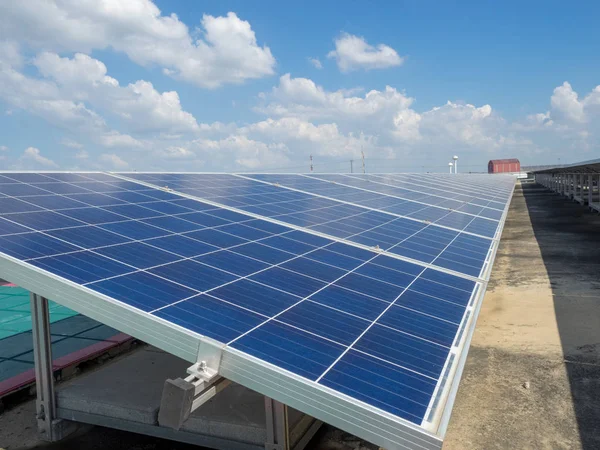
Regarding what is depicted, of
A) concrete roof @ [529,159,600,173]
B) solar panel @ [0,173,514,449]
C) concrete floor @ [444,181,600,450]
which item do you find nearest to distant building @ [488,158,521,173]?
concrete roof @ [529,159,600,173]

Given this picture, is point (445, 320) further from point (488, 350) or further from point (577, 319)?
point (577, 319)

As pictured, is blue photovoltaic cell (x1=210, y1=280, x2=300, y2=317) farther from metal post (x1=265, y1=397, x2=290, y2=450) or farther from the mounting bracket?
metal post (x1=265, y1=397, x2=290, y2=450)

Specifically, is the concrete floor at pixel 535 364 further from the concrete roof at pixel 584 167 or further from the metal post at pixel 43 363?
the concrete roof at pixel 584 167

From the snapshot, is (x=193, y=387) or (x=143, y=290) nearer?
(x=193, y=387)

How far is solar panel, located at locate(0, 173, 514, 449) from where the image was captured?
4.68m

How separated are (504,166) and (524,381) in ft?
588

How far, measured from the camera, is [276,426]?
721cm

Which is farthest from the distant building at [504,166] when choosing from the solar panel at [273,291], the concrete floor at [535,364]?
the solar panel at [273,291]

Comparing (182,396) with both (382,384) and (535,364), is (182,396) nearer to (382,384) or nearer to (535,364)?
(382,384)

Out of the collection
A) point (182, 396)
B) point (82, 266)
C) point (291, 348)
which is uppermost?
point (82, 266)

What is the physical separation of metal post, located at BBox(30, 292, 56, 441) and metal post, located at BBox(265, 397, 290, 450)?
155 inches

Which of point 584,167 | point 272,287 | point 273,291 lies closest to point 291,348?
point 273,291

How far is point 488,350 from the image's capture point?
517 inches

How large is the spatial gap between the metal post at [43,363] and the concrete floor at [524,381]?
540 millimetres
